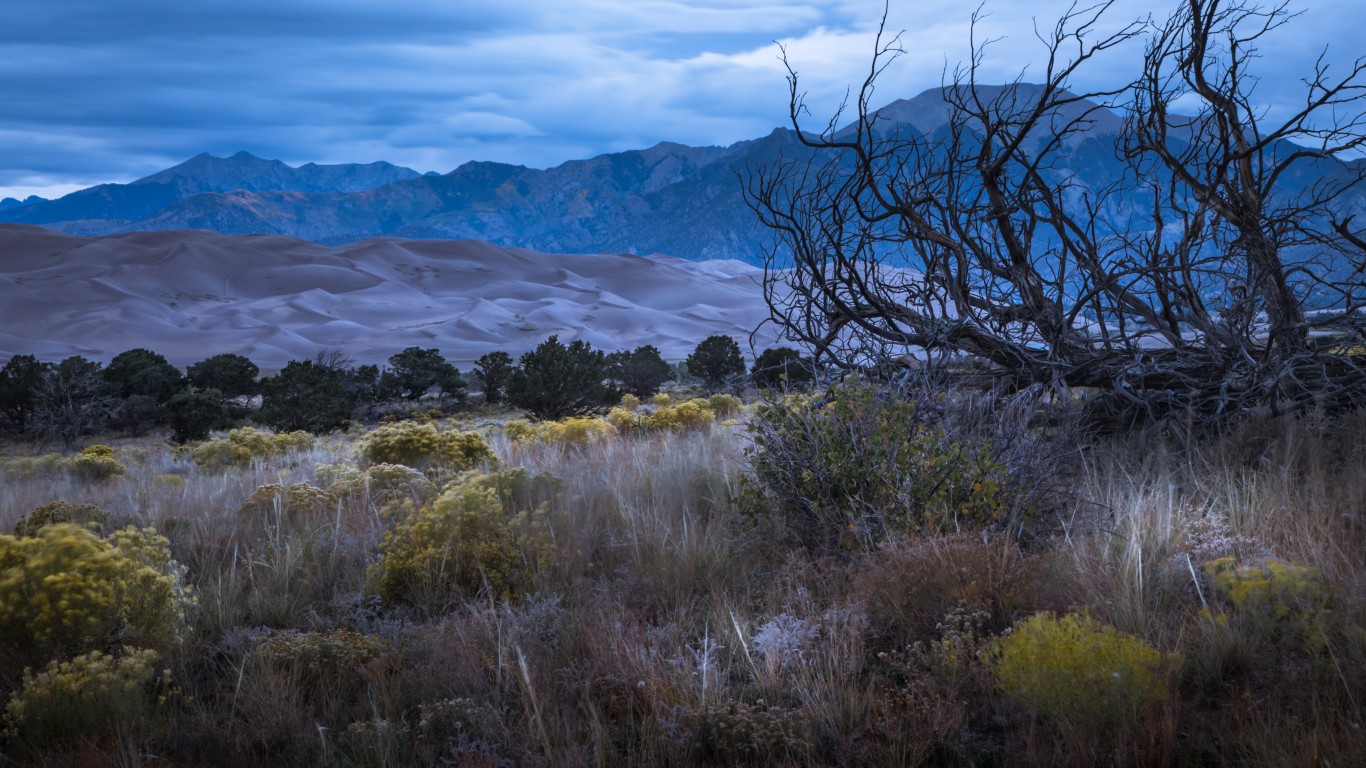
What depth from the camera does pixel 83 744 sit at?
3082 millimetres

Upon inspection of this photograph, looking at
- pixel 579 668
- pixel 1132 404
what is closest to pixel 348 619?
pixel 579 668

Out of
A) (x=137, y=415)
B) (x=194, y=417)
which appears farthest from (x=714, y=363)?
(x=137, y=415)

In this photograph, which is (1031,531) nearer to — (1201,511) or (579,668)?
(1201,511)

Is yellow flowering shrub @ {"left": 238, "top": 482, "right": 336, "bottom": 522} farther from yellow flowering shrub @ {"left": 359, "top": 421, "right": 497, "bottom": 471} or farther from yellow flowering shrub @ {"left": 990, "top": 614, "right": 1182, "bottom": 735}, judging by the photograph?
yellow flowering shrub @ {"left": 990, "top": 614, "right": 1182, "bottom": 735}

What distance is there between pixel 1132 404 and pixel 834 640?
4.27 meters

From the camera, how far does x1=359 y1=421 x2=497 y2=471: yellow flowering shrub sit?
332 inches

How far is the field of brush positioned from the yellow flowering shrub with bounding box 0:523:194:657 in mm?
12

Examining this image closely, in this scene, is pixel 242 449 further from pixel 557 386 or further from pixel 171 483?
pixel 557 386

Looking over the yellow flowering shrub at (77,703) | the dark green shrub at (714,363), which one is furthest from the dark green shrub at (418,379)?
the yellow flowering shrub at (77,703)

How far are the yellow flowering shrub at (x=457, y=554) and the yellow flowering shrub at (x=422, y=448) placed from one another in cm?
328

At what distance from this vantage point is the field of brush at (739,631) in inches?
114

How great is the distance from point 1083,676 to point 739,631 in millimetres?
1264

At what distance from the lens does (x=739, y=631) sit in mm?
3531

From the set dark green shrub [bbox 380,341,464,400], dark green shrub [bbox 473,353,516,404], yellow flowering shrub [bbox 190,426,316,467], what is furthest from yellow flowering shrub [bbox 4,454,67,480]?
dark green shrub [bbox 473,353,516,404]
